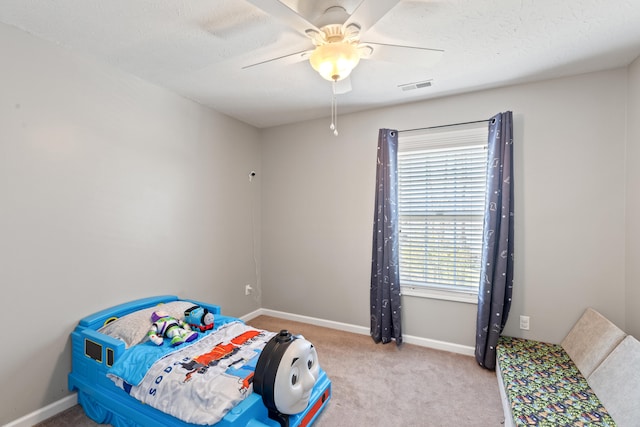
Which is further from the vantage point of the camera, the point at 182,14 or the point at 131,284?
the point at 131,284

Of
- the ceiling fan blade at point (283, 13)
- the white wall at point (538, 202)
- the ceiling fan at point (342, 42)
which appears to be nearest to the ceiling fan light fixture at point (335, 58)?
the ceiling fan at point (342, 42)

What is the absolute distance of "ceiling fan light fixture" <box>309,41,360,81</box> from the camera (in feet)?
5.11

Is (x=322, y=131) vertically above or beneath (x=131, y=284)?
above

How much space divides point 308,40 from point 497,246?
7.41ft

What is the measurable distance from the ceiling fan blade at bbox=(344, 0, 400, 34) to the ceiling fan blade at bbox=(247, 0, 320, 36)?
22 centimetres

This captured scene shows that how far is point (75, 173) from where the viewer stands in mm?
2061

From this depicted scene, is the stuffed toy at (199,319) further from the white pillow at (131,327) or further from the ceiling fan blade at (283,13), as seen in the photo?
the ceiling fan blade at (283,13)

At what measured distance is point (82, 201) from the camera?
2100 mm

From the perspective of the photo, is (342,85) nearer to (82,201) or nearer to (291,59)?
(291,59)

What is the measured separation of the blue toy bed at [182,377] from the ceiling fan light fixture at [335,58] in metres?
1.57

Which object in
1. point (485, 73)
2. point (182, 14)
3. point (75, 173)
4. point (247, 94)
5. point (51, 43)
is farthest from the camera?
point (247, 94)

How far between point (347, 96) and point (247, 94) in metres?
0.96

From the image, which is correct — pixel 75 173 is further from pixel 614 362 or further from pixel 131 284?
pixel 614 362

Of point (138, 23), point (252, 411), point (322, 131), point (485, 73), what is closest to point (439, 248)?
point (485, 73)
